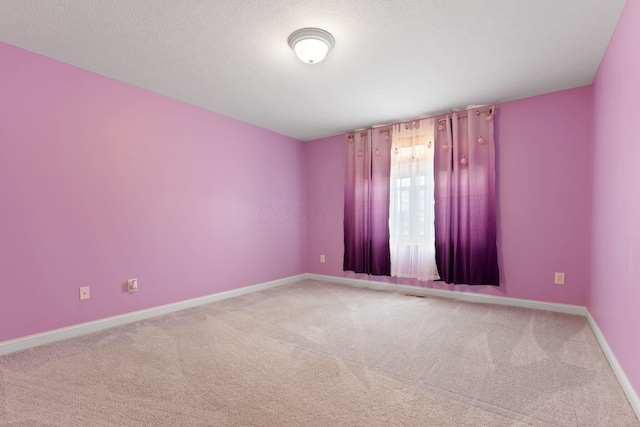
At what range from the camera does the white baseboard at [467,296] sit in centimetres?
309

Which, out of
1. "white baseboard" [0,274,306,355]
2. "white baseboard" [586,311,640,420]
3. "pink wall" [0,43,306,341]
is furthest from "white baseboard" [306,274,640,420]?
"white baseboard" [0,274,306,355]

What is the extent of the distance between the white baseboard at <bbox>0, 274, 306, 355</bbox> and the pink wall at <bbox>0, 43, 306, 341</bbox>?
50 mm

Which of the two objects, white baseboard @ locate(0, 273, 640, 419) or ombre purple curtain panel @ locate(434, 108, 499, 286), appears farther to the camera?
ombre purple curtain panel @ locate(434, 108, 499, 286)

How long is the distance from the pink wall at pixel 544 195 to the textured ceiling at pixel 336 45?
272 mm

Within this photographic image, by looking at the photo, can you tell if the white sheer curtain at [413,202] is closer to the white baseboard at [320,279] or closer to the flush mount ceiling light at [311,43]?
the white baseboard at [320,279]

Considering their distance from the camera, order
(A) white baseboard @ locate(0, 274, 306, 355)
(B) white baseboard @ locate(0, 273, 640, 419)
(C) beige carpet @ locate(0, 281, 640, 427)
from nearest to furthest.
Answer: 1. (C) beige carpet @ locate(0, 281, 640, 427)
2. (B) white baseboard @ locate(0, 273, 640, 419)
3. (A) white baseboard @ locate(0, 274, 306, 355)

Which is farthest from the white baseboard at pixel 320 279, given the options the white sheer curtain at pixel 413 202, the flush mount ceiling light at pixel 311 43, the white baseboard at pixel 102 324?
the flush mount ceiling light at pixel 311 43

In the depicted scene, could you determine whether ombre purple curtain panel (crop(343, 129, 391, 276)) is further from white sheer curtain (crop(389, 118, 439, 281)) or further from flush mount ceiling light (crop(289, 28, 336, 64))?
flush mount ceiling light (crop(289, 28, 336, 64))

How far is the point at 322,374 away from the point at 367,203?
2776mm

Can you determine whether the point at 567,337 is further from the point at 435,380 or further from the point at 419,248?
the point at 419,248

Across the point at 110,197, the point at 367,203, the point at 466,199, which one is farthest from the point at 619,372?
the point at 110,197

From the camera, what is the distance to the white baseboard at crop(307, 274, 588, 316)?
3086 millimetres

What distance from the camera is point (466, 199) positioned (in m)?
3.57

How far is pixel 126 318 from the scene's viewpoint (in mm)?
2842
